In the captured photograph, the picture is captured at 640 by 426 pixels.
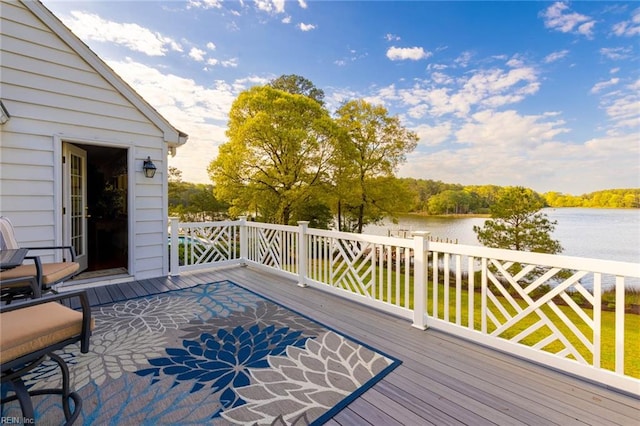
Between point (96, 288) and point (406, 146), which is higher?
point (406, 146)

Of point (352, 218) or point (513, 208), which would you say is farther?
point (352, 218)

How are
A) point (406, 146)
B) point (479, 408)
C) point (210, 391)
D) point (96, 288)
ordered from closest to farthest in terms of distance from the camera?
point (479, 408), point (210, 391), point (96, 288), point (406, 146)

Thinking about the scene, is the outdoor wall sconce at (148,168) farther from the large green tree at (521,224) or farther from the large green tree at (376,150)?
the large green tree at (521,224)

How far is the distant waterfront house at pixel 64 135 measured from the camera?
11.9 ft

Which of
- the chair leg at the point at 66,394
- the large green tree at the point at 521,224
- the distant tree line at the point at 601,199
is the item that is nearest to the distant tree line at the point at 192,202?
the large green tree at the point at 521,224

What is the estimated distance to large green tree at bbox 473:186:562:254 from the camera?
10.2 m

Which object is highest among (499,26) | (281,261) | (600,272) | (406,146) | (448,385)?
(499,26)

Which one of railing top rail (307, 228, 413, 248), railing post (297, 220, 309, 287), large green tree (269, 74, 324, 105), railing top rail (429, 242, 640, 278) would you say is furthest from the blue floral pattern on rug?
large green tree (269, 74, 324, 105)

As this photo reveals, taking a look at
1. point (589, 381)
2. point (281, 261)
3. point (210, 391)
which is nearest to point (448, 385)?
point (589, 381)

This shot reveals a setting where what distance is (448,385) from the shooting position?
201 centimetres

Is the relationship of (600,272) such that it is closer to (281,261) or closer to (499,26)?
(281,261)

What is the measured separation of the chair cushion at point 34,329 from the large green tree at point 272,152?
8.31m

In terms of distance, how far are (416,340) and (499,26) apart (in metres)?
10.1

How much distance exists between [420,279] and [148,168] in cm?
446
